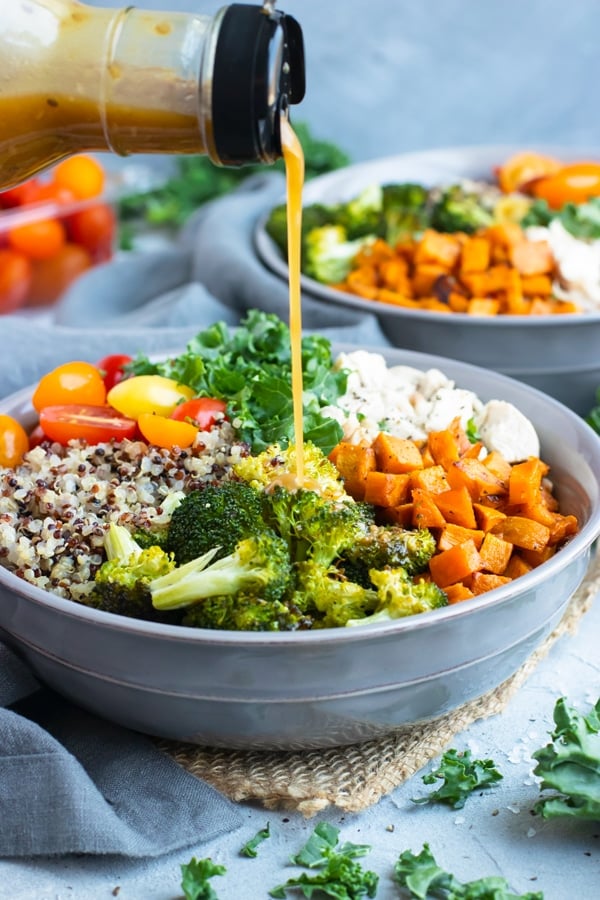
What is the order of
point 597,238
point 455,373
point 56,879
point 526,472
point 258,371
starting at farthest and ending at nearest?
point 597,238, point 455,373, point 258,371, point 526,472, point 56,879

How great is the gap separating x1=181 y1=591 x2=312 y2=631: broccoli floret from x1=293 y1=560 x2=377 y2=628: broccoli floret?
5cm

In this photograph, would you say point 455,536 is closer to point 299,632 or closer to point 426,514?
point 426,514

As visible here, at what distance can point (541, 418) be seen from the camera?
2.92 meters

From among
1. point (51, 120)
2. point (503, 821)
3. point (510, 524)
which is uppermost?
point (51, 120)

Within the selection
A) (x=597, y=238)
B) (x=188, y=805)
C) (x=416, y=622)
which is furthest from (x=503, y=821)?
(x=597, y=238)

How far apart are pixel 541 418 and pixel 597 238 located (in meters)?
1.60

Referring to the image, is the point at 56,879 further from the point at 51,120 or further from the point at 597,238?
the point at 597,238

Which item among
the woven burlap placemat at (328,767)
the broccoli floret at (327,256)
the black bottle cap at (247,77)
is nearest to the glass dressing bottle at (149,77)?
the black bottle cap at (247,77)

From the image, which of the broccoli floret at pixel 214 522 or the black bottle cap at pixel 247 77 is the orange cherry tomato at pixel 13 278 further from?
the black bottle cap at pixel 247 77

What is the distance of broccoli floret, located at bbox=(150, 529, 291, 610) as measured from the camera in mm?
2100

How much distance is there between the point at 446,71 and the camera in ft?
21.3

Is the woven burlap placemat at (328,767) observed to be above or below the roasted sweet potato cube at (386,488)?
below

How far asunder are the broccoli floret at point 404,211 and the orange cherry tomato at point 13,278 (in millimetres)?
1623

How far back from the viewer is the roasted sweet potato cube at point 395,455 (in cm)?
259
